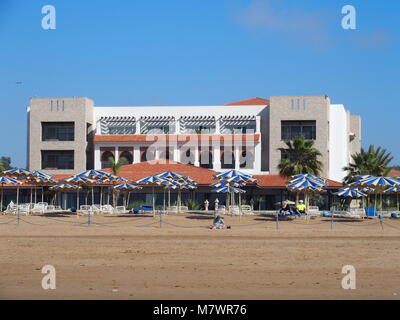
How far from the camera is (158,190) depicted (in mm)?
56906

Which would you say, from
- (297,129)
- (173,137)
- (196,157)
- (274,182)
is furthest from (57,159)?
(297,129)

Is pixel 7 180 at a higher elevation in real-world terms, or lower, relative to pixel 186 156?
lower

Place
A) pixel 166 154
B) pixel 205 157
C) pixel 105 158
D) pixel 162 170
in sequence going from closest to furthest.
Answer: pixel 162 170 < pixel 205 157 < pixel 166 154 < pixel 105 158

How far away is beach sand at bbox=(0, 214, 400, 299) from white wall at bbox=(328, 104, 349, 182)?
3250cm

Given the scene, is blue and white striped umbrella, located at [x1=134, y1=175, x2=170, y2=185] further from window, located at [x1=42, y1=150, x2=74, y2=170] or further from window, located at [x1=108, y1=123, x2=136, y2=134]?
window, located at [x1=42, y1=150, x2=74, y2=170]

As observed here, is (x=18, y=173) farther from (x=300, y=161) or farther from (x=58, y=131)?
(x=58, y=131)

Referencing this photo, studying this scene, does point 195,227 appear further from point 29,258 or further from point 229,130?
point 229,130

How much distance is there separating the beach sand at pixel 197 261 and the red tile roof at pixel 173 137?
31.3m

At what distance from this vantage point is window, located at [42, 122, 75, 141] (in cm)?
6588

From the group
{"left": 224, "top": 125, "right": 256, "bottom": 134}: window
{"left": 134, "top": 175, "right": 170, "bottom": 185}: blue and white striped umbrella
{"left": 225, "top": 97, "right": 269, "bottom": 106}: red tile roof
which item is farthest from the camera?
{"left": 225, "top": 97, "right": 269, "bottom": 106}: red tile roof

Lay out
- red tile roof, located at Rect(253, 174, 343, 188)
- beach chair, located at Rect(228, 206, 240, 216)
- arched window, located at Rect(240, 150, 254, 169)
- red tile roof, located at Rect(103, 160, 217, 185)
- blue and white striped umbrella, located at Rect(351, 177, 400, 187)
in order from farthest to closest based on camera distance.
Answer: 1. arched window, located at Rect(240, 150, 254, 169)
2. red tile roof, located at Rect(103, 160, 217, 185)
3. red tile roof, located at Rect(253, 174, 343, 188)
4. beach chair, located at Rect(228, 206, 240, 216)
5. blue and white striped umbrella, located at Rect(351, 177, 400, 187)

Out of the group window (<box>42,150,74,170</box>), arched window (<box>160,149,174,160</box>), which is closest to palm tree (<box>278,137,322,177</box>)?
arched window (<box>160,149,174,160</box>)

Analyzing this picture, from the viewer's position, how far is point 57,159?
217ft

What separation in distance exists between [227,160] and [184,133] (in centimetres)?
522
